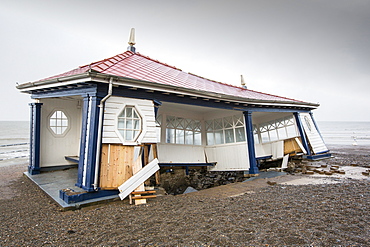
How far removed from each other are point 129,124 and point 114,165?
1.08 m

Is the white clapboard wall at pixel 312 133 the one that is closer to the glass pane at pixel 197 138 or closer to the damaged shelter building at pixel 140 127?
the damaged shelter building at pixel 140 127

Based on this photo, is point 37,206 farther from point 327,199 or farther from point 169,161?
point 327,199

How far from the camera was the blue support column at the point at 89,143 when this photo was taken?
430cm

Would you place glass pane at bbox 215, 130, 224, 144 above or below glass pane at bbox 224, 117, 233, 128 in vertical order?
below

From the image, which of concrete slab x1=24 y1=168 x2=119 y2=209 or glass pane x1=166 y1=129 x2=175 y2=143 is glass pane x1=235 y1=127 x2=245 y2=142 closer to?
glass pane x1=166 y1=129 x2=175 y2=143

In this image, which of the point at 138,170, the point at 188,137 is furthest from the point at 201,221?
the point at 188,137

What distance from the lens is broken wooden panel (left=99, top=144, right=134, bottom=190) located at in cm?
444

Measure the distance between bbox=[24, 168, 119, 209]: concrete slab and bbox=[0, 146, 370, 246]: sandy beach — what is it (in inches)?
6.3

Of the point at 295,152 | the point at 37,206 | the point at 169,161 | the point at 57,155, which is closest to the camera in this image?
the point at 37,206

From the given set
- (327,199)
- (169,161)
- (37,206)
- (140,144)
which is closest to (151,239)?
(140,144)

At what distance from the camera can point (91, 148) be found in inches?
171

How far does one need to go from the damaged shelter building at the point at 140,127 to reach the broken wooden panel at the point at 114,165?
2 centimetres

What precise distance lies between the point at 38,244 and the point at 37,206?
202 cm

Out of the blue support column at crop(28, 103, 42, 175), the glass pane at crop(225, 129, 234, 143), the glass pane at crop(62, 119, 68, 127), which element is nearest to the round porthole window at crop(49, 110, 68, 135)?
the glass pane at crop(62, 119, 68, 127)
